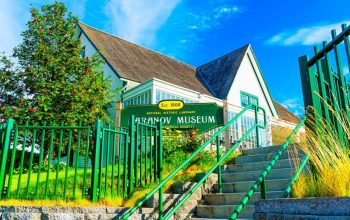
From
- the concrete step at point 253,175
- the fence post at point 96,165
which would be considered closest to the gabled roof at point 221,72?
the concrete step at point 253,175

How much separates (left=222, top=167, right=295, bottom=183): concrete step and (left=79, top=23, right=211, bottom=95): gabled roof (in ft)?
34.3

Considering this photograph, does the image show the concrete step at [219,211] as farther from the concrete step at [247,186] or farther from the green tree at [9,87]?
the green tree at [9,87]

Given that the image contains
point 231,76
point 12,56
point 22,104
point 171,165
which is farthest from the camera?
point 231,76

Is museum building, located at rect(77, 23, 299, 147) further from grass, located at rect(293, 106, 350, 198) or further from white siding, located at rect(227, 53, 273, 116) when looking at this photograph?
grass, located at rect(293, 106, 350, 198)

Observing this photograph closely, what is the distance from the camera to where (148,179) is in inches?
260

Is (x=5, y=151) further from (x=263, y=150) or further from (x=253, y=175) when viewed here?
(x=263, y=150)

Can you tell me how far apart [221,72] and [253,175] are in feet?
51.4

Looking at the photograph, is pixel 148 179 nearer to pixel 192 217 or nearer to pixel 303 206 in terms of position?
pixel 192 217

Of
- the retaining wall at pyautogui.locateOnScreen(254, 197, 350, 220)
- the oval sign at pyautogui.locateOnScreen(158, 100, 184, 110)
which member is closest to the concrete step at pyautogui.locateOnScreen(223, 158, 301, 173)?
the oval sign at pyautogui.locateOnScreen(158, 100, 184, 110)

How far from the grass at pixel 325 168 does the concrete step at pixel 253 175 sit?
224 cm

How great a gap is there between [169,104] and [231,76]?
11944mm

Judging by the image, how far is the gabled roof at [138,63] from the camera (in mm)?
17234

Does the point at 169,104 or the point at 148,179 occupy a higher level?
the point at 169,104

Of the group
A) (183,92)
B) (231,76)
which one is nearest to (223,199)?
(183,92)
